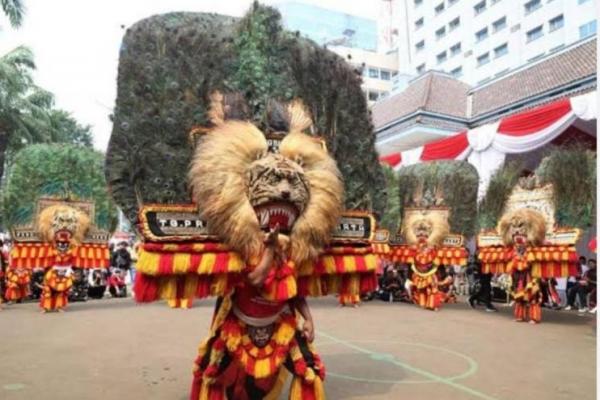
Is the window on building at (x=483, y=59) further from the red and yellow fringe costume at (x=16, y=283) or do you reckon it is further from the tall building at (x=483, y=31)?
the red and yellow fringe costume at (x=16, y=283)

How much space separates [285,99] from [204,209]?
101cm

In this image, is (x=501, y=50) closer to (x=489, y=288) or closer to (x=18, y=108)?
(x=489, y=288)

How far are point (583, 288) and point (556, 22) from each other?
75.5ft

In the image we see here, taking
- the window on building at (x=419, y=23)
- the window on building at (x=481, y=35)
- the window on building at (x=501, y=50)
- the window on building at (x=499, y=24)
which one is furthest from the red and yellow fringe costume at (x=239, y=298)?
the window on building at (x=419, y=23)

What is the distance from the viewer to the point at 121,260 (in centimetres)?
1362

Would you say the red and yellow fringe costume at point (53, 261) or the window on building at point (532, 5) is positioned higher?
the window on building at point (532, 5)

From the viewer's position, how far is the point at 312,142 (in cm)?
355

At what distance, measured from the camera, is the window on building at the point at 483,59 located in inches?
1330

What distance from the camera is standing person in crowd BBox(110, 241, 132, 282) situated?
13.6m

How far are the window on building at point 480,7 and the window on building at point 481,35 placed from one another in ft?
4.56

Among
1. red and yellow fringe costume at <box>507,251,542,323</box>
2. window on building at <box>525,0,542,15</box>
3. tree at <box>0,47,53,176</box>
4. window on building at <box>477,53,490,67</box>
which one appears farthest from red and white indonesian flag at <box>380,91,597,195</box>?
window on building at <box>477,53,490,67</box>

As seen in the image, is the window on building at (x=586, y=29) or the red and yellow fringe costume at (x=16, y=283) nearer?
the red and yellow fringe costume at (x=16, y=283)

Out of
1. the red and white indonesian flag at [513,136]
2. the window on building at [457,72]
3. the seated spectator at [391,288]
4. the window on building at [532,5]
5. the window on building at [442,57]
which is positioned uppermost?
the window on building at [532,5]

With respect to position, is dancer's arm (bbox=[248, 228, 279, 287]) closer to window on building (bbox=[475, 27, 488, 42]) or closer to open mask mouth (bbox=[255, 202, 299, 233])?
open mask mouth (bbox=[255, 202, 299, 233])
